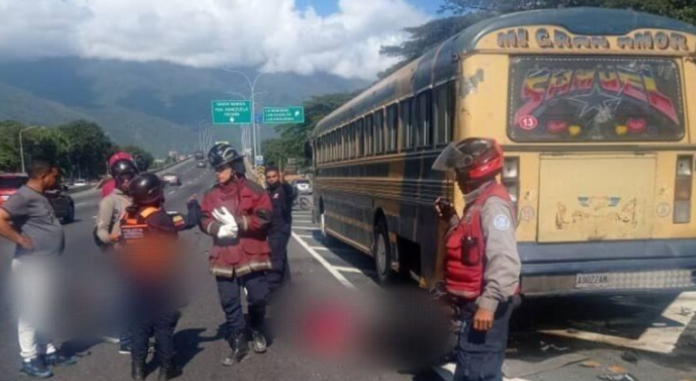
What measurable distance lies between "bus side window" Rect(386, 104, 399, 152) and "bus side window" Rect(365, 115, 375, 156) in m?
1.01

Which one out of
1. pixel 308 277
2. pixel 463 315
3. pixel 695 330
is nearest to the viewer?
pixel 463 315

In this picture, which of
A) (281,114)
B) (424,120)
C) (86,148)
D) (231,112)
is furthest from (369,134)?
(86,148)

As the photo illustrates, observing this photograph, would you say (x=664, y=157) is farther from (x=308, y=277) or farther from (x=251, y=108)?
(x=251, y=108)

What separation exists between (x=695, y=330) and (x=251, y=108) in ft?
120

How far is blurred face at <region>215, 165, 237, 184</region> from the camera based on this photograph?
631 cm

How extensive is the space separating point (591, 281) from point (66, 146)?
101059 mm

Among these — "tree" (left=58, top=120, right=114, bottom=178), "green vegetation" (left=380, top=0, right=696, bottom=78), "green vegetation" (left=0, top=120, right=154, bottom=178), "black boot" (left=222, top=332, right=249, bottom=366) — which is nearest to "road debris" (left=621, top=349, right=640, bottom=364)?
"black boot" (left=222, top=332, right=249, bottom=366)

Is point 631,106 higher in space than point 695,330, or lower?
higher

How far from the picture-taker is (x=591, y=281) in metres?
6.49

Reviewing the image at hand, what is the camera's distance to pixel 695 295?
8844mm

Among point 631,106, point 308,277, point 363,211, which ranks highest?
point 631,106

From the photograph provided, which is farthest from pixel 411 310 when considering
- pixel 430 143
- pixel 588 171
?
pixel 588 171

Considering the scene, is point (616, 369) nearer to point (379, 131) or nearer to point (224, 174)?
point (224, 174)

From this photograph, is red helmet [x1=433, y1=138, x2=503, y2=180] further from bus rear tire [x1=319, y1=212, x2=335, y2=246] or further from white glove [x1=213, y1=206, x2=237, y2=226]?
bus rear tire [x1=319, y1=212, x2=335, y2=246]
